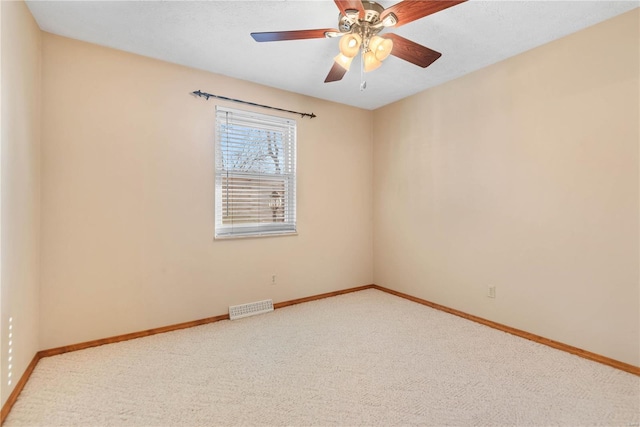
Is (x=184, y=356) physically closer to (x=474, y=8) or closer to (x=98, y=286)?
(x=98, y=286)

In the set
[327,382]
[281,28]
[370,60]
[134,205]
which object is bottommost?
[327,382]

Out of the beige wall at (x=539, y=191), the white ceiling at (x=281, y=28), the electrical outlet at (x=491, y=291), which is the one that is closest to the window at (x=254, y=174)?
the white ceiling at (x=281, y=28)

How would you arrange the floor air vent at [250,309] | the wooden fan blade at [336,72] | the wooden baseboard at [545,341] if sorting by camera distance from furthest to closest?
1. the floor air vent at [250,309]
2. the wooden fan blade at [336,72]
3. the wooden baseboard at [545,341]

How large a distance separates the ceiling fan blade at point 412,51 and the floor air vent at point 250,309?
2.65 metres

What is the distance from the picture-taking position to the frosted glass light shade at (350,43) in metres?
1.78

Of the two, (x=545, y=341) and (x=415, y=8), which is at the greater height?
(x=415, y=8)

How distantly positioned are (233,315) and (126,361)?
39.5 inches

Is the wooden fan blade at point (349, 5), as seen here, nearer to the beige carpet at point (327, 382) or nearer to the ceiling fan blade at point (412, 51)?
the ceiling fan blade at point (412, 51)

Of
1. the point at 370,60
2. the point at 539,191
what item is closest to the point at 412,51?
the point at 370,60

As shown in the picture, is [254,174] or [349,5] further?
[254,174]

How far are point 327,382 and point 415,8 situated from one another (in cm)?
227

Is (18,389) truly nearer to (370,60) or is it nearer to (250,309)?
(250,309)

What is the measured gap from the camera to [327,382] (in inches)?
75.8

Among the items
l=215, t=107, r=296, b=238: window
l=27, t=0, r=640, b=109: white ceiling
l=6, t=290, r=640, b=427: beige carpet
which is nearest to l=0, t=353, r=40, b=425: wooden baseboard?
l=6, t=290, r=640, b=427: beige carpet
